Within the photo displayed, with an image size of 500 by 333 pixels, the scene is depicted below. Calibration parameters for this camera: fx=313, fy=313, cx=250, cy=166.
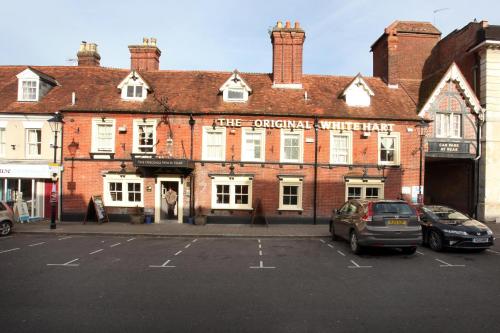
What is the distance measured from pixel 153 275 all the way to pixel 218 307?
283 centimetres

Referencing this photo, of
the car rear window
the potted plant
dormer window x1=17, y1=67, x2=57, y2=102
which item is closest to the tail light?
the car rear window

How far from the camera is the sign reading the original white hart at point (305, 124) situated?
59.3ft

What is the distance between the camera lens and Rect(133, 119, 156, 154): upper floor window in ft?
59.2

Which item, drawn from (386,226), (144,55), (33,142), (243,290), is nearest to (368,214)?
(386,226)

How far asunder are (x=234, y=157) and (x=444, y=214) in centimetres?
1059

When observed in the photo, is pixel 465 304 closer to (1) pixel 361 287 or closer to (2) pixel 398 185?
(1) pixel 361 287

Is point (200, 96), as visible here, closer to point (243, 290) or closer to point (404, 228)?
point (404, 228)

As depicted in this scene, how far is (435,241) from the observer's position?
11.2 meters

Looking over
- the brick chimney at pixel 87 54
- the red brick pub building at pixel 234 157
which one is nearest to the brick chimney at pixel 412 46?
the red brick pub building at pixel 234 157

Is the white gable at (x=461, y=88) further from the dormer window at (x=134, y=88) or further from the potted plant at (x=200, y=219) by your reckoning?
the dormer window at (x=134, y=88)

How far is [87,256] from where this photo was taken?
1000 cm

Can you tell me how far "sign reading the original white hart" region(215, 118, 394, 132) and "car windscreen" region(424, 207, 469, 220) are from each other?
6.88 meters

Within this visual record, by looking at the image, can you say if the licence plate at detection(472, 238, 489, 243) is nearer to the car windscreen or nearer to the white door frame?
the car windscreen

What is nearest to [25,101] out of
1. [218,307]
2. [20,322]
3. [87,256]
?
[87,256]
